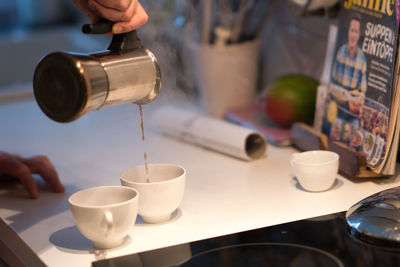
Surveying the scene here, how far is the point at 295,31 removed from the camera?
5.01 feet

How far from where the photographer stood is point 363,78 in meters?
1.10

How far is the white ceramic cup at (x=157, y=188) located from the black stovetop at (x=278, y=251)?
9cm

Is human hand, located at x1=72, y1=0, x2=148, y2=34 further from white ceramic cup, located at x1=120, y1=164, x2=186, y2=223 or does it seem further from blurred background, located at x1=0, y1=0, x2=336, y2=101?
blurred background, located at x1=0, y1=0, x2=336, y2=101

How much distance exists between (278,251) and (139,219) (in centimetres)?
25

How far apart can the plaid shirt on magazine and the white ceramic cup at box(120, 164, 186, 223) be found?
390mm

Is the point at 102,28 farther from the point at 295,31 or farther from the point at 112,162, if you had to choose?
the point at 295,31

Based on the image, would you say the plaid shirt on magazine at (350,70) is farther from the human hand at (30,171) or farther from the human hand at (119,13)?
the human hand at (30,171)

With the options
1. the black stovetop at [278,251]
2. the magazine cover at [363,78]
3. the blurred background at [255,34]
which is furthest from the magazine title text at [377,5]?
the black stovetop at [278,251]

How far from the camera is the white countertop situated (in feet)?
3.02

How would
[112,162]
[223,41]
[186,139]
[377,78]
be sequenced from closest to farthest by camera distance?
[377,78] < [112,162] < [186,139] < [223,41]

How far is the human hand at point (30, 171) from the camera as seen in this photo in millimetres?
1100

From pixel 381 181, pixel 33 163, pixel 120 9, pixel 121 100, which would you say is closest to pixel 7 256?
pixel 33 163

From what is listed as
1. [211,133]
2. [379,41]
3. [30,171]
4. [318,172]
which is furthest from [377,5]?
[30,171]

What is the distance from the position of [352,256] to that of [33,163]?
63 cm
